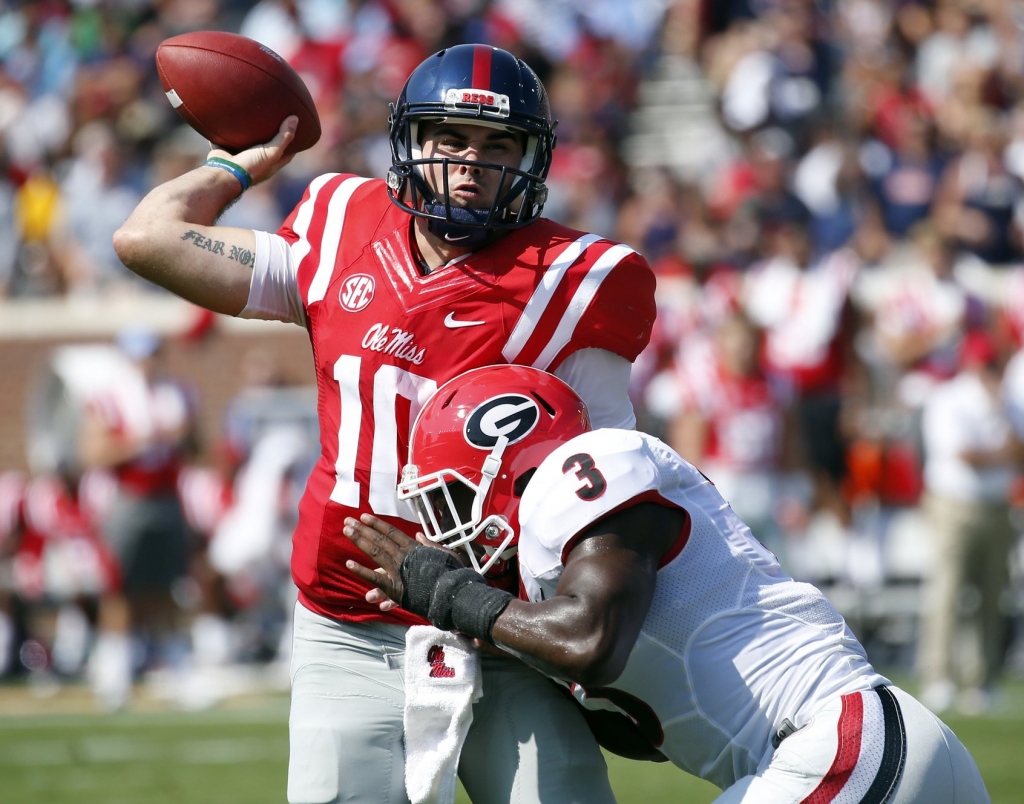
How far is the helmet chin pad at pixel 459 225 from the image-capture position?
3020mm

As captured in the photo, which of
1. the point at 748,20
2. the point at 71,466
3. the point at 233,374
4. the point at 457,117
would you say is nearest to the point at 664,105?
the point at 748,20

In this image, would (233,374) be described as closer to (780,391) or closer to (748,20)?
(780,391)

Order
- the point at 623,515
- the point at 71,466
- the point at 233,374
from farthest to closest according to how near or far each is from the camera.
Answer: the point at 233,374
the point at 71,466
the point at 623,515

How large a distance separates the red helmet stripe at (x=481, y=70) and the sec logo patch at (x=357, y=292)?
447 mm

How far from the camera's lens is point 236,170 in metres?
3.35

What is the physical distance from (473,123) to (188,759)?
415cm

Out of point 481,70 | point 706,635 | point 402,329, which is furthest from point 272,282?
point 706,635

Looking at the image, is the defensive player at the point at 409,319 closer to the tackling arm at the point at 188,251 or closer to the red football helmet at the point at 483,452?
the tackling arm at the point at 188,251

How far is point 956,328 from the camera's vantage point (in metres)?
8.54

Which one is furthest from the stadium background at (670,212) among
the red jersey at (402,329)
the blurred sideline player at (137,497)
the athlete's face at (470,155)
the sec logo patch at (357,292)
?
the athlete's face at (470,155)

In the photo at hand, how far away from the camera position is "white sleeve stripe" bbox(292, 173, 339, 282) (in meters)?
3.16

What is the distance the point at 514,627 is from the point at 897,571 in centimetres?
669

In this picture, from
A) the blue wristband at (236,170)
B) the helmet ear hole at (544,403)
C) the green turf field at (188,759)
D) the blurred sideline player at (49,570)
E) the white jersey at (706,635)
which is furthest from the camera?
the blurred sideline player at (49,570)

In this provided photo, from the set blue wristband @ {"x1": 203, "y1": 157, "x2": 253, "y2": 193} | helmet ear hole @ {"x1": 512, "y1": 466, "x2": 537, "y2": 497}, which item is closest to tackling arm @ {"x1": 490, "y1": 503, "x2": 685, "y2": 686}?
helmet ear hole @ {"x1": 512, "y1": 466, "x2": 537, "y2": 497}
